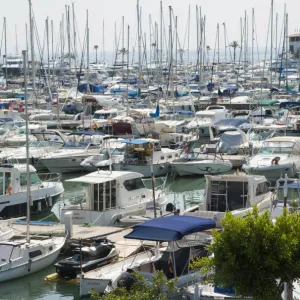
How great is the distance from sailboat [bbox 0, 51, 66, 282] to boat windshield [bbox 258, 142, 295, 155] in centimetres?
1769

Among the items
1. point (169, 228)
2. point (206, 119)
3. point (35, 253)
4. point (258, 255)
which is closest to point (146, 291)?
point (258, 255)

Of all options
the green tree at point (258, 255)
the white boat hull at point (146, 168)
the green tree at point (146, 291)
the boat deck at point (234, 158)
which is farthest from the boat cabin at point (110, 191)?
the green tree at point (258, 255)

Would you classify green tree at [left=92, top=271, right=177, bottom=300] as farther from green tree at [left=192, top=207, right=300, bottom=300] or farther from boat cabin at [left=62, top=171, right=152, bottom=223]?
boat cabin at [left=62, top=171, right=152, bottom=223]

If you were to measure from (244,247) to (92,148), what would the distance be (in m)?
31.6

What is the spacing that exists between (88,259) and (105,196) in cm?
576

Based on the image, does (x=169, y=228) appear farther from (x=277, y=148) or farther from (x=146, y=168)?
(x=277, y=148)

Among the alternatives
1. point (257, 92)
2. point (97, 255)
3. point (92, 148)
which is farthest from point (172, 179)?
point (257, 92)

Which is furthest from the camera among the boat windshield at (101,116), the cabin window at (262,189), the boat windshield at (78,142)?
the boat windshield at (101,116)

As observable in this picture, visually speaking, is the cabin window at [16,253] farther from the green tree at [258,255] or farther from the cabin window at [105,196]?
the green tree at [258,255]

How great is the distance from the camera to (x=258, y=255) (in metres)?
17.9

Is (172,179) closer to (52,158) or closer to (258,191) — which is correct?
(52,158)

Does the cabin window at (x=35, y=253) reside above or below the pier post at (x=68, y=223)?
below

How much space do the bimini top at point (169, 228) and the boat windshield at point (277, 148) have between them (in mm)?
19031

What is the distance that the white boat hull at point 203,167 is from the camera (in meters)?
44.7
